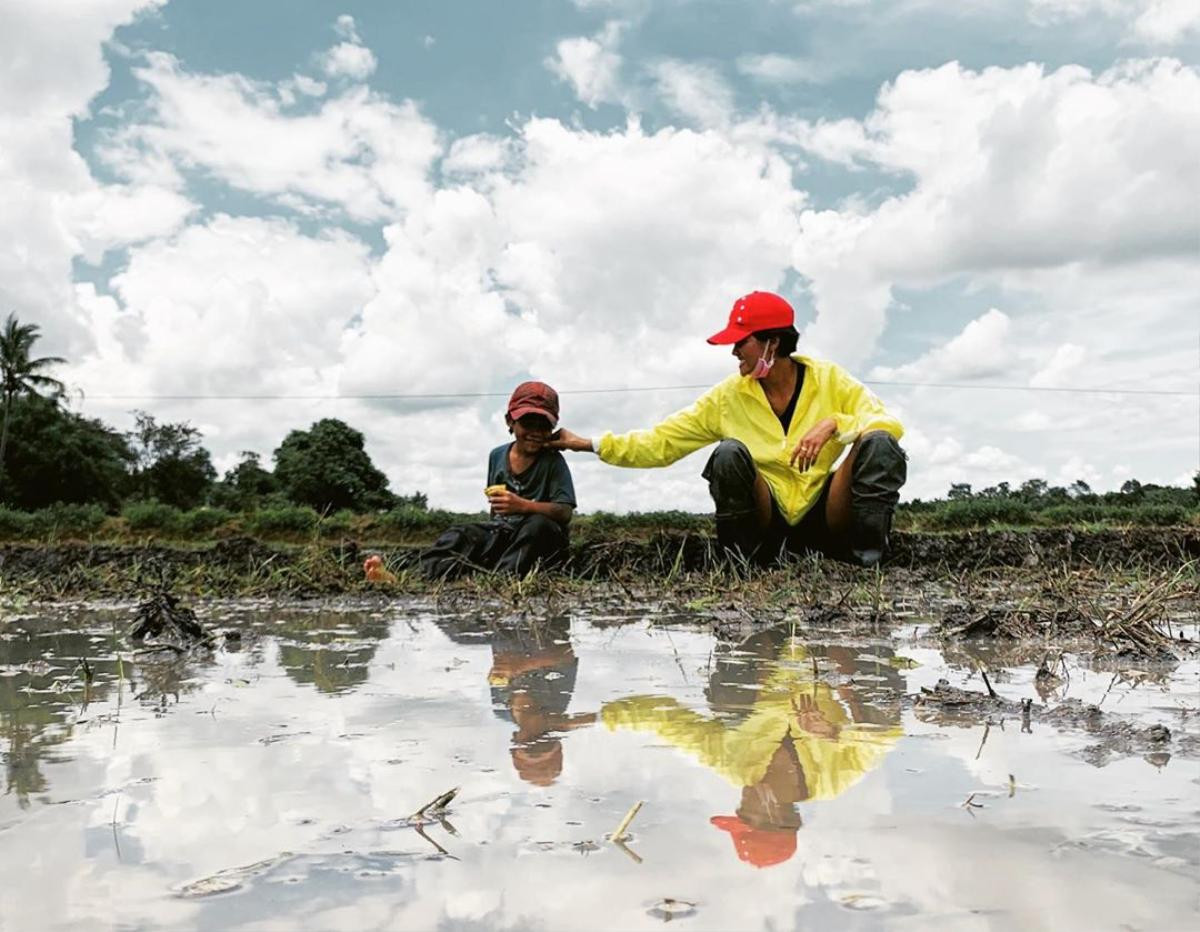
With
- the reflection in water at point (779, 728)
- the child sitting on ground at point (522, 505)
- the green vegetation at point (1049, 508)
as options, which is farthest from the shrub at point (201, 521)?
the reflection in water at point (779, 728)

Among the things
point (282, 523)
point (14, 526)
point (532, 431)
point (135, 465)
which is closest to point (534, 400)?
point (532, 431)

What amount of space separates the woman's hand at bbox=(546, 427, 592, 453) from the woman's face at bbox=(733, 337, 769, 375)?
91cm

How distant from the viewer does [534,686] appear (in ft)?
7.03

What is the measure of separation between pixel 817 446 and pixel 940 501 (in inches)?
488

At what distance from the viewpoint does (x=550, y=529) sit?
5391 millimetres

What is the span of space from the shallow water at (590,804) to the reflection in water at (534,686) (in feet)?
0.04

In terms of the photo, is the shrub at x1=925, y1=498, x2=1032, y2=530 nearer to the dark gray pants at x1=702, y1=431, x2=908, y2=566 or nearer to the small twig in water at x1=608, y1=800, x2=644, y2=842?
the dark gray pants at x1=702, y1=431, x2=908, y2=566

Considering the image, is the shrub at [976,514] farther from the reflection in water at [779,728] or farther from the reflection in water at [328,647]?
the reflection in water at [779,728]

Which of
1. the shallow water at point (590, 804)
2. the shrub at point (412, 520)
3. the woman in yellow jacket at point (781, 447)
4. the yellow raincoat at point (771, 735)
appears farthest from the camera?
the shrub at point (412, 520)

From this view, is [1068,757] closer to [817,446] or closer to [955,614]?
[955,614]

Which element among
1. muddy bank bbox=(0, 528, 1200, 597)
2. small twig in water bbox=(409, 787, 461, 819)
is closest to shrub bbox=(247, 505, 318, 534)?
muddy bank bbox=(0, 528, 1200, 597)

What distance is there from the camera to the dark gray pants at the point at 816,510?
4906 millimetres

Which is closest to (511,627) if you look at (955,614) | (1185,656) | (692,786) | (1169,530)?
(955,614)

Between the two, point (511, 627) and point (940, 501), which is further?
point (940, 501)
